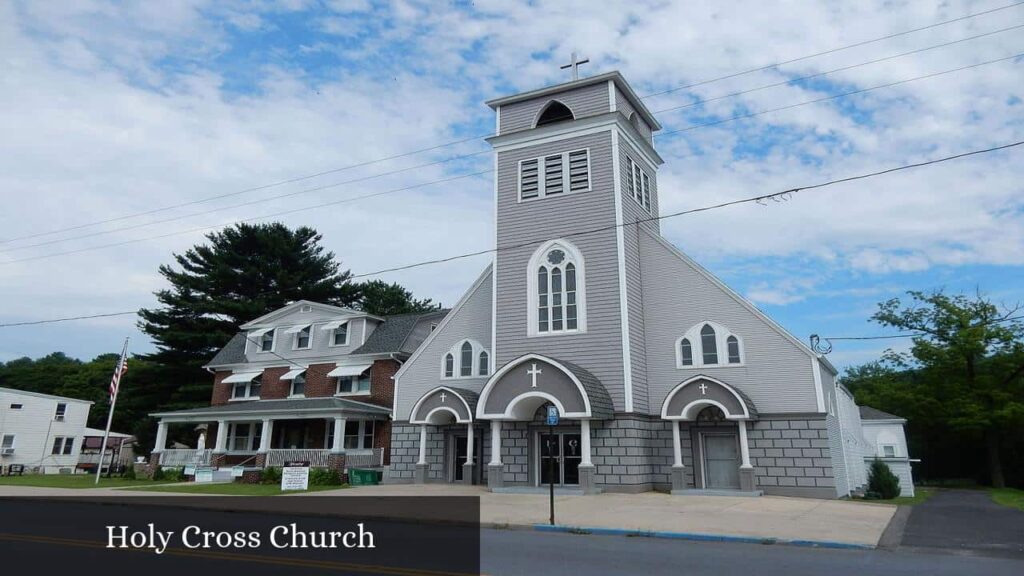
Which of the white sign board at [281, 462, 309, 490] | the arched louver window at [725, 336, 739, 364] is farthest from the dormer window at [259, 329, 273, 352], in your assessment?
the arched louver window at [725, 336, 739, 364]

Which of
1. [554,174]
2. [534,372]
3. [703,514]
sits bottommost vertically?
[703,514]

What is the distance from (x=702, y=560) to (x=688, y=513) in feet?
20.2

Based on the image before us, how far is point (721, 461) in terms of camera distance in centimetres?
2152

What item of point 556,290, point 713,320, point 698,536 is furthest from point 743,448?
point 698,536

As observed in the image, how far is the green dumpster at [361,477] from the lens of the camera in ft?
84.6

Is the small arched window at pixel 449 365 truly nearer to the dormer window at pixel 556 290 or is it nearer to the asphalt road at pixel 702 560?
the dormer window at pixel 556 290

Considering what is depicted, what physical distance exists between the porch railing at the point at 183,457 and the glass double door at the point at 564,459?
18190 millimetres

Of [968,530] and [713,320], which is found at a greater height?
[713,320]

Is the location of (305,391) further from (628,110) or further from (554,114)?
(628,110)

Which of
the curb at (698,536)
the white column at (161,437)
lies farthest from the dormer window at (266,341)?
the curb at (698,536)

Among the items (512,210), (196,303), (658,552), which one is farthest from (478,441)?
(196,303)

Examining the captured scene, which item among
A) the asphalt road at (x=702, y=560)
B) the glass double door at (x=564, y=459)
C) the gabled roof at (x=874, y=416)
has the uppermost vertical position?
the gabled roof at (x=874, y=416)

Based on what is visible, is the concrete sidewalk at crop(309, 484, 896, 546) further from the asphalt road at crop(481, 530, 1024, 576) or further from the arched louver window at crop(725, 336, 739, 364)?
the arched louver window at crop(725, 336, 739, 364)

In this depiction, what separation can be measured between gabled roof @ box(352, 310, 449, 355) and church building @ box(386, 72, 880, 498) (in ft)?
17.7
